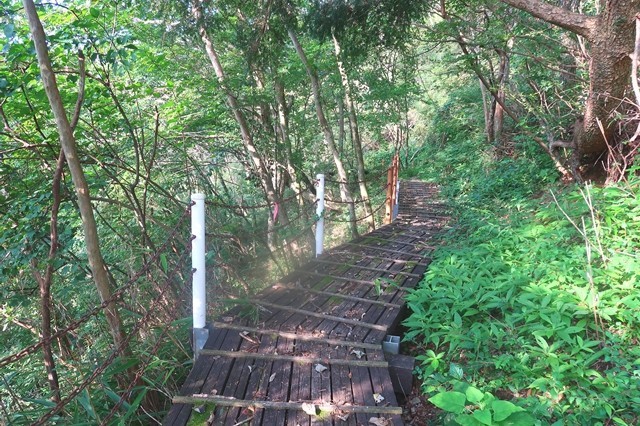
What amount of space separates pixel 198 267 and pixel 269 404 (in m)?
1.24

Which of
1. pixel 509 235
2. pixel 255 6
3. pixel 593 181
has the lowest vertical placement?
pixel 509 235

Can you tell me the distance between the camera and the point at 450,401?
180cm

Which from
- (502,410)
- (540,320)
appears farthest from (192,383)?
(540,320)

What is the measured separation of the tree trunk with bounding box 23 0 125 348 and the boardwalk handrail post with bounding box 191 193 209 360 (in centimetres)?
58

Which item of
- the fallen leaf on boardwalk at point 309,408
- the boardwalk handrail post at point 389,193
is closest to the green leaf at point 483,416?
the fallen leaf on boardwalk at point 309,408

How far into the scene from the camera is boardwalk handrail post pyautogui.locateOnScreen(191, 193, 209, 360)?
9.76 ft

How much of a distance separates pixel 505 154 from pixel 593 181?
5326mm

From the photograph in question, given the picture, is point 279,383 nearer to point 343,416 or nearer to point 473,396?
point 343,416

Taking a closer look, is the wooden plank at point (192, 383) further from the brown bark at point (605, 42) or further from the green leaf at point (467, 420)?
the brown bark at point (605, 42)

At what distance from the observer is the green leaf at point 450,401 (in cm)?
176

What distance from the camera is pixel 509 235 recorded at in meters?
4.86

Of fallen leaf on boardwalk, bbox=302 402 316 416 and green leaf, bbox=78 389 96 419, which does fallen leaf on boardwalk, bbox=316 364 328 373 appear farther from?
green leaf, bbox=78 389 96 419

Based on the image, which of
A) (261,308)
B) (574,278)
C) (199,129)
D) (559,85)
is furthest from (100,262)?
(559,85)

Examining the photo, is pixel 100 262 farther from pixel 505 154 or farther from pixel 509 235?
pixel 505 154
